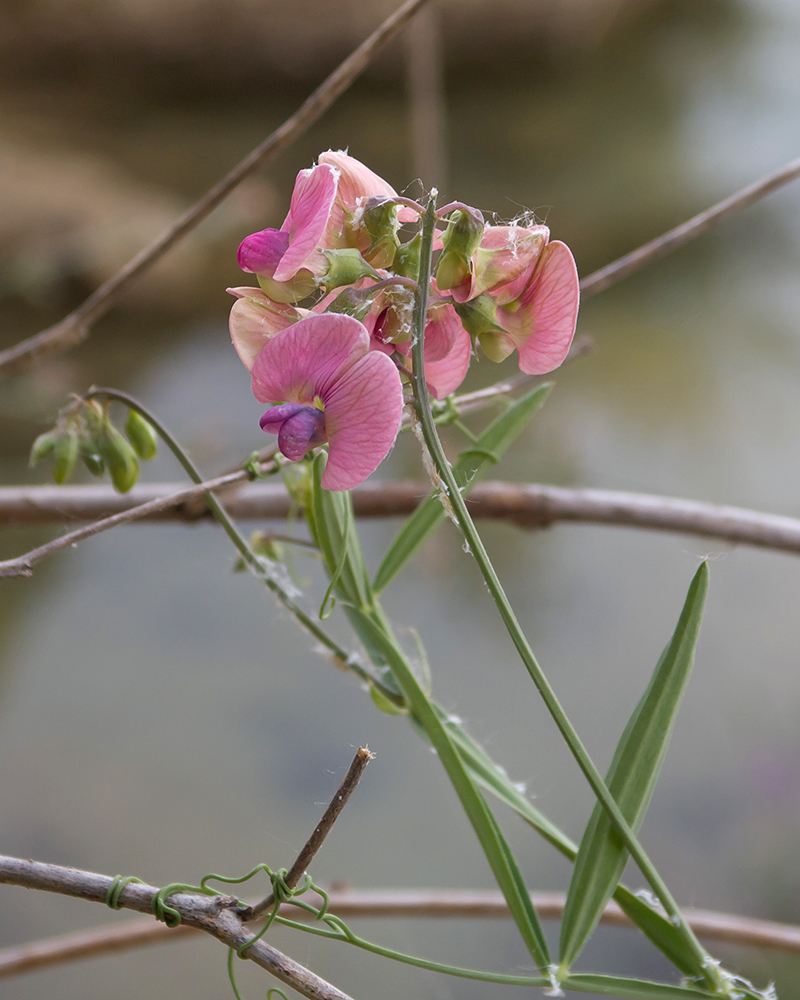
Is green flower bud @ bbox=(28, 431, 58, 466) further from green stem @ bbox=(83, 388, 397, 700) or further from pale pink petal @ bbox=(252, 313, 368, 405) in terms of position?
pale pink petal @ bbox=(252, 313, 368, 405)

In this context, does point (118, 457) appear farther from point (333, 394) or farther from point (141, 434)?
point (333, 394)

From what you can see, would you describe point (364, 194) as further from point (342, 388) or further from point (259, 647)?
point (259, 647)

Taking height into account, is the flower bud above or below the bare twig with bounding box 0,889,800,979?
above

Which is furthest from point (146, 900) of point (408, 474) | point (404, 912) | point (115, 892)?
point (408, 474)

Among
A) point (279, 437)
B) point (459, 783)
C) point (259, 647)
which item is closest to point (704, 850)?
point (259, 647)

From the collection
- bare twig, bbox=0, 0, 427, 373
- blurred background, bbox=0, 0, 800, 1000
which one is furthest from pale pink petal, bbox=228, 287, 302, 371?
blurred background, bbox=0, 0, 800, 1000

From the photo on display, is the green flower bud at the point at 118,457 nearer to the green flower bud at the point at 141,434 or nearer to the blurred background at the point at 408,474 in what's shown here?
the green flower bud at the point at 141,434
